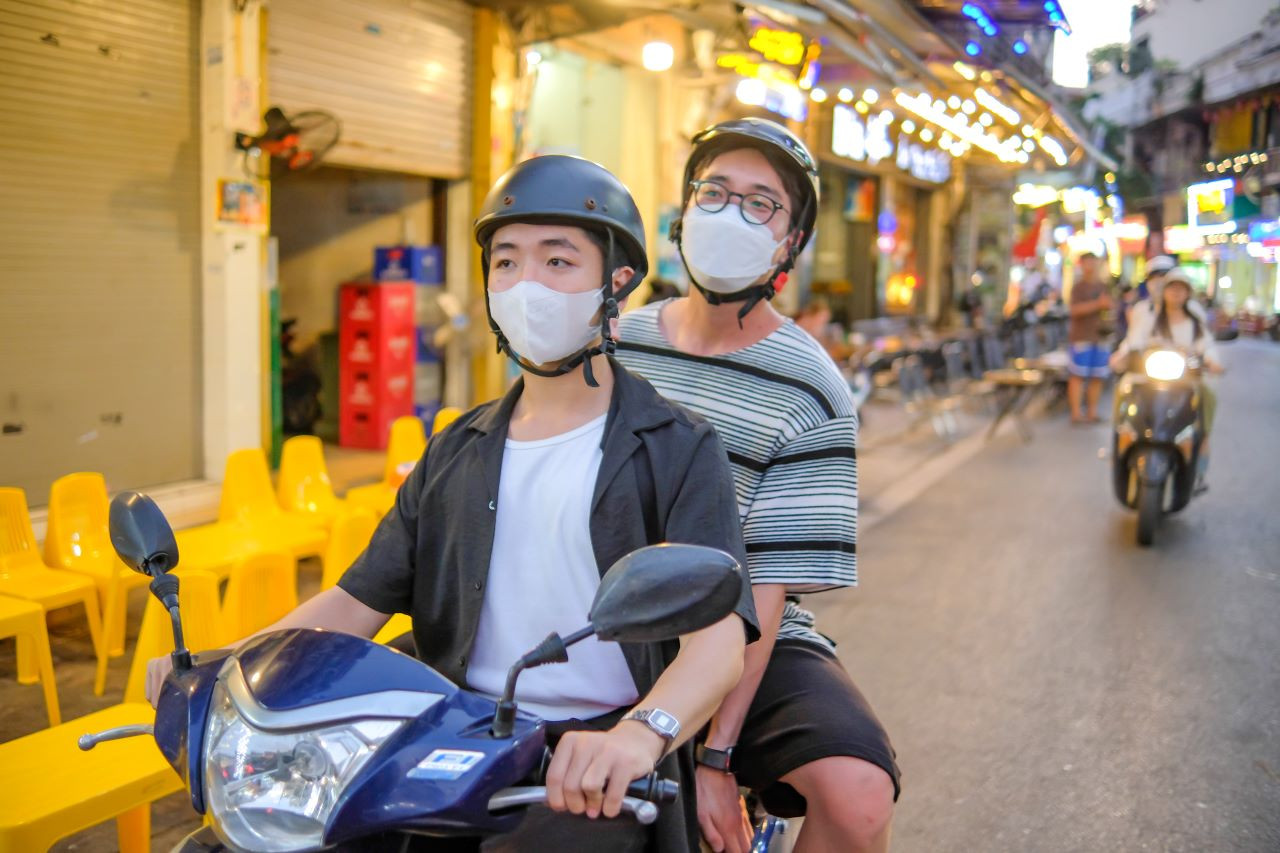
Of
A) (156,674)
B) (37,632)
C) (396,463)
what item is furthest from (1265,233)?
(156,674)

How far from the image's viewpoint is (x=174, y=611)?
193cm

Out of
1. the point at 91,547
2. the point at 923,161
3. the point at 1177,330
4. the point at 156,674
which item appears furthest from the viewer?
the point at 923,161

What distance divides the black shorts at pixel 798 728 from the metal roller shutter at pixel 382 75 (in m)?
7.52

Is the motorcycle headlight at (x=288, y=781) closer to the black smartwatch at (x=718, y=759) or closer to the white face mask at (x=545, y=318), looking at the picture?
the white face mask at (x=545, y=318)

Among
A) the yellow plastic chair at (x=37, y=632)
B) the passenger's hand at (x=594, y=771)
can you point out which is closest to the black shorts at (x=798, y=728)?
the passenger's hand at (x=594, y=771)

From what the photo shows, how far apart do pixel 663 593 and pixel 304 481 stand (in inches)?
221

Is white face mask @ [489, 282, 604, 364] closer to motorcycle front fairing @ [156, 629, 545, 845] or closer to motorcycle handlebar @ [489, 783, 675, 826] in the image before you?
motorcycle front fairing @ [156, 629, 545, 845]

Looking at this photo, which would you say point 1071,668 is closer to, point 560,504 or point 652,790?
point 560,504

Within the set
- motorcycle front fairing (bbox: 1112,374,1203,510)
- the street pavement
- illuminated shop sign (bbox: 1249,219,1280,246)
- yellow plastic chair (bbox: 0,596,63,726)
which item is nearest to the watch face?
the street pavement

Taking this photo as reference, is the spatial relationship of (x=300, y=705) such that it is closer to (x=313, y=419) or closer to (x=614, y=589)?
(x=614, y=589)

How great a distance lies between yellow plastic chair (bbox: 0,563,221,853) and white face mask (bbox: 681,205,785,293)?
1.79 m

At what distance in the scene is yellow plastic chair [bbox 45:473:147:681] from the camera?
5184mm

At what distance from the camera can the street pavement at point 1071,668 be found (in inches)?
166

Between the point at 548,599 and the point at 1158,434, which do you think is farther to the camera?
the point at 1158,434
